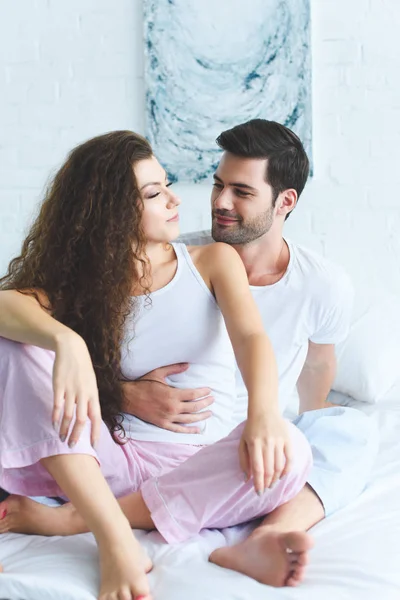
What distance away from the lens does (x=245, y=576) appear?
1.27 meters

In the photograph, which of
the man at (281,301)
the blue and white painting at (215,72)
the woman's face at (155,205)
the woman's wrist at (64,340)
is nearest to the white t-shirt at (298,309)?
the man at (281,301)

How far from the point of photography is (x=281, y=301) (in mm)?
1940

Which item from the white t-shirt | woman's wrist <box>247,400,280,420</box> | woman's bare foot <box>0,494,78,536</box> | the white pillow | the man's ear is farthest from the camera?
the white pillow

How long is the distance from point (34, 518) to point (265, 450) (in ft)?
1.50

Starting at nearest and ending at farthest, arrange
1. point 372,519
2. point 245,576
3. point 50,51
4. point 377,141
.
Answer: point 245,576 < point 372,519 < point 377,141 < point 50,51

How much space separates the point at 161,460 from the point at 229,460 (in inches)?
8.9

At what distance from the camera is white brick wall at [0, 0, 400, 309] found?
273 cm

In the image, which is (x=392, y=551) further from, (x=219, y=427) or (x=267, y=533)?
(x=219, y=427)

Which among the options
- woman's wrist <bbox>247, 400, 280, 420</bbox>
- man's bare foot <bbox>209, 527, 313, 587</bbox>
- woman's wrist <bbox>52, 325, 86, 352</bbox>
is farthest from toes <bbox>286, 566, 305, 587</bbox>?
woman's wrist <bbox>52, 325, 86, 352</bbox>

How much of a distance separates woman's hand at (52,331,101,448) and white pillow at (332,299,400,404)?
1165 mm

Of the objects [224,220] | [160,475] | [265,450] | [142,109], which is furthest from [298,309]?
[142,109]

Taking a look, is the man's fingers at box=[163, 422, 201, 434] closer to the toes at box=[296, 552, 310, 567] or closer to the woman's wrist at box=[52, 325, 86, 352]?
the woman's wrist at box=[52, 325, 86, 352]

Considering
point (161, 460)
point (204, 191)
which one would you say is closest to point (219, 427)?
point (161, 460)

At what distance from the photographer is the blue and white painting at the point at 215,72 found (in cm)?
276
